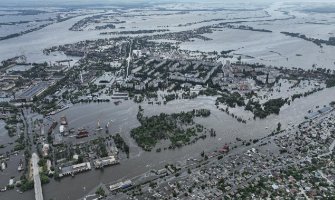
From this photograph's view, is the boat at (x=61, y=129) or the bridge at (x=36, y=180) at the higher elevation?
the boat at (x=61, y=129)

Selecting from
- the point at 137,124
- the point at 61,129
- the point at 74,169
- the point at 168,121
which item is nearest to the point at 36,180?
the point at 74,169

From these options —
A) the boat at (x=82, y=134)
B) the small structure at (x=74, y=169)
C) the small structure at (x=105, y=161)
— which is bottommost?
the small structure at (x=74, y=169)

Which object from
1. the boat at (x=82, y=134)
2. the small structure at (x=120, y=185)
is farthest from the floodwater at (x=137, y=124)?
the boat at (x=82, y=134)

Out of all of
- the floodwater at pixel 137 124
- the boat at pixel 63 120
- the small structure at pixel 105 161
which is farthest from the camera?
the boat at pixel 63 120

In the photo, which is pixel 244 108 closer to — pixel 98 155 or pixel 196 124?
pixel 196 124

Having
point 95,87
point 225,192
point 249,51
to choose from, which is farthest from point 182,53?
point 225,192

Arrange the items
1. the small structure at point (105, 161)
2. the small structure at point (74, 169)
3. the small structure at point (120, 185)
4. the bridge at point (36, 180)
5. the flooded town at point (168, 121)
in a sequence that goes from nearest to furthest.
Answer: the bridge at point (36, 180), the small structure at point (120, 185), the flooded town at point (168, 121), the small structure at point (74, 169), the small structure at point (105, 161)

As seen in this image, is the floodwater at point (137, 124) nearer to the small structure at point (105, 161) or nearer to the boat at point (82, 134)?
the small structure at point (105, 161)

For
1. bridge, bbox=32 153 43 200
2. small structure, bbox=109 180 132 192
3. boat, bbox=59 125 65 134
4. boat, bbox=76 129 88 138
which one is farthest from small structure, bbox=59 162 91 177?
boat, bbox=59 125 65 134

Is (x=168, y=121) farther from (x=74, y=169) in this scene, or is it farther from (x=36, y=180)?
(x=36, y=180)
